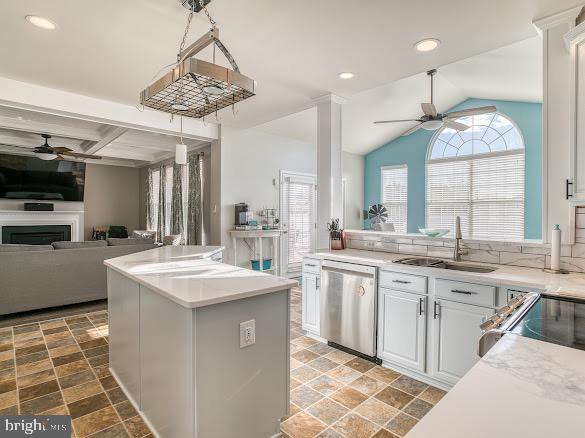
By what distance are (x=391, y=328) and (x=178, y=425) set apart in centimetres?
175

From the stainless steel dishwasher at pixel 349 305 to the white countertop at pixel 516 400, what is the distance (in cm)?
191

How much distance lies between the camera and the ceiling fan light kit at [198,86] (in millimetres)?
1515

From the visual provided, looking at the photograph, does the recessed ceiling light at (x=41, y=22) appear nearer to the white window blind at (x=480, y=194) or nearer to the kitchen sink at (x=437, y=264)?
the kitchen sink at (x=437, y=264)

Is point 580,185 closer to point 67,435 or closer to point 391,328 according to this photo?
point 391,328

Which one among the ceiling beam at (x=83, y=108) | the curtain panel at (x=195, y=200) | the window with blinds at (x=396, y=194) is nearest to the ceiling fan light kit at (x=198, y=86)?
the ceiling beam at (x=83, y=108)

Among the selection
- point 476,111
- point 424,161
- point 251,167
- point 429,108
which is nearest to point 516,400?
point 476,111

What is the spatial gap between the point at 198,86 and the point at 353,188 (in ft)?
22.5

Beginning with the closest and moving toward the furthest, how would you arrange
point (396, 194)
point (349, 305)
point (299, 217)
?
point (349, 305), point (299, 217), point (396, 194)

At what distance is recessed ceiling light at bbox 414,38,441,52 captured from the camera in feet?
8.61

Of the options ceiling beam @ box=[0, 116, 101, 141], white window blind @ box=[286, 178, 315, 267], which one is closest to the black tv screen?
ceiling beam @ box=[0, 116, 101, 141]

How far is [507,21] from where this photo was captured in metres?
2.34

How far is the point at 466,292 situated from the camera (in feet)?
7.39

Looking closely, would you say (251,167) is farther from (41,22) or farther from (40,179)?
(40,179)

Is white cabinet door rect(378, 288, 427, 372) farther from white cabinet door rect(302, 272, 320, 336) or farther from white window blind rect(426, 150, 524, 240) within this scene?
white window blind rect(426, 150, 524, 240)
